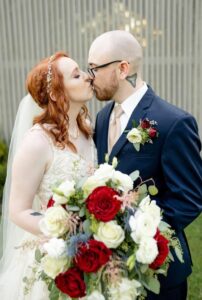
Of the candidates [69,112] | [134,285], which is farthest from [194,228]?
[134,285]

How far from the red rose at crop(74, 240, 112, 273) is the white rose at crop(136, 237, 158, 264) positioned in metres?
0.13

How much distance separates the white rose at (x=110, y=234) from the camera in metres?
2.11

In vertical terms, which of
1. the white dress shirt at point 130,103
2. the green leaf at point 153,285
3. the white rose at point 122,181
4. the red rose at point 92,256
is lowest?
the green leaf at point 153,285

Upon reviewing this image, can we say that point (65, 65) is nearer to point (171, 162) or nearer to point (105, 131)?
point (105, 131)

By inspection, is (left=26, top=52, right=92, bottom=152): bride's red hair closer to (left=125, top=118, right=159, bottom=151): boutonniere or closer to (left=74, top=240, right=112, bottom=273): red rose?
(left=125, top=118, right=159, bottom=151): boutonniere

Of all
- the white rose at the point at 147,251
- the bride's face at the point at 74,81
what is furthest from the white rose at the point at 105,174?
the bride's face at the point at 74,81

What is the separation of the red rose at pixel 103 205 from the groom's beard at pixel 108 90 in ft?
3.16

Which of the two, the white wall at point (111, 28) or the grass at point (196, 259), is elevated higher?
the white wall at point (111, 28)

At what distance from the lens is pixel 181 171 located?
2635mm

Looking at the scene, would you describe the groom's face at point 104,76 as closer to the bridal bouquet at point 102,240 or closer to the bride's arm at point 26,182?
the bride's arm at point 26,182

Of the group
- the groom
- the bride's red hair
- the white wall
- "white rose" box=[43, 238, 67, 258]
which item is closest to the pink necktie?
the groom

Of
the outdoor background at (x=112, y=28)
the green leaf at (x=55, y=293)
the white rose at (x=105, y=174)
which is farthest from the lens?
the outdoor background at (x=112, y=28)

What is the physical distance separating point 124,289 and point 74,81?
1.32 m

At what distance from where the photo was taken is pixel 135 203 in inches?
87.4
